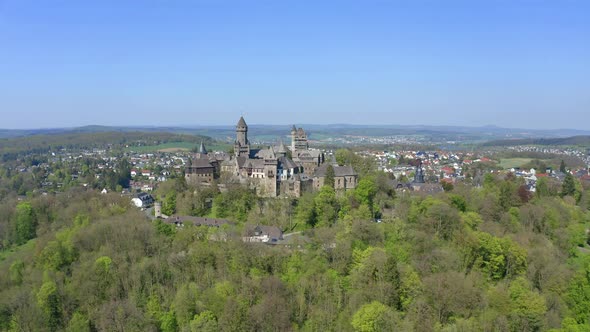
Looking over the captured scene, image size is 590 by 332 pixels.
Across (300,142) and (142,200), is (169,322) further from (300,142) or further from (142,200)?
(300,142)

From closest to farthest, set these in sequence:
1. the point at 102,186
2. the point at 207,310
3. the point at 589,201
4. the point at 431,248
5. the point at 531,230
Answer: the point at 207,310 < the point at 431,248 < the point at 531,230 < the point at 589,201 < the point at 102,186

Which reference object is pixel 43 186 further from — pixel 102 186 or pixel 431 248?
pixel 431 248

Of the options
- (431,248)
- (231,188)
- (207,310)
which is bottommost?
(207,310)

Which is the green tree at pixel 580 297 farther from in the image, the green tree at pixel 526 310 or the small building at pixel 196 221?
the small building at pixel 196 221

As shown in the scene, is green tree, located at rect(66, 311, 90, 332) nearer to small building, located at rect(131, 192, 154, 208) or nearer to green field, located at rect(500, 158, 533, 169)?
small building, located at rect(131, 192, 154, 208)

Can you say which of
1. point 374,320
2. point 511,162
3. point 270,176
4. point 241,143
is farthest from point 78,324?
point 511,162

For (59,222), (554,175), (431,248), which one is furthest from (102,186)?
(554,175)
